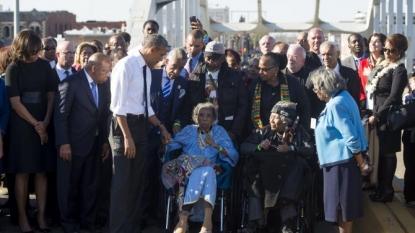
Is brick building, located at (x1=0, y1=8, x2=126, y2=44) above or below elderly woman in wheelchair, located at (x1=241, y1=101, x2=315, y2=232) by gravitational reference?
above

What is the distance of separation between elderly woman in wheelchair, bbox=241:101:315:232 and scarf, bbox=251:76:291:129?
1.10 feet

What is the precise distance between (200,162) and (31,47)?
6.35 feet

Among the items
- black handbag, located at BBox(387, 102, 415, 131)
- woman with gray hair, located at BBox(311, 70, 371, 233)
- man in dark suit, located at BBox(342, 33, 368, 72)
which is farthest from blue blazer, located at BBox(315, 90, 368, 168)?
man in dark suit, located at BBox(342, 33, 368, 72)

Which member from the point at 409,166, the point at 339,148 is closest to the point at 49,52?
the point at 339,148

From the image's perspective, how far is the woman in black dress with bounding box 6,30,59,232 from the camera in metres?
6.99

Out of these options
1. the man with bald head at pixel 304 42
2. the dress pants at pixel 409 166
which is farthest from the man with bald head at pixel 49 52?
the dress pants at pixel 409 166

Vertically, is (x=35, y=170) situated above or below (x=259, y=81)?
below

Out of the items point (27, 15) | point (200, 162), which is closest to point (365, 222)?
point (200, 162)

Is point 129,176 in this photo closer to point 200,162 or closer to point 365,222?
point 200,162

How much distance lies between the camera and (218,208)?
7195 mm

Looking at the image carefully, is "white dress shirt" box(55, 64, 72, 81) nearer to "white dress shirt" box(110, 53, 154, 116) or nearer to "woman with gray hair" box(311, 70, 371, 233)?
"white dress shirt" box(110, 53, 154, 116)

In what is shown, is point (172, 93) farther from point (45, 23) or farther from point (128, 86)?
point (45, 23)

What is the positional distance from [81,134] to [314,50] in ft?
11.7

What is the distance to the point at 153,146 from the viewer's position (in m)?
7.66
